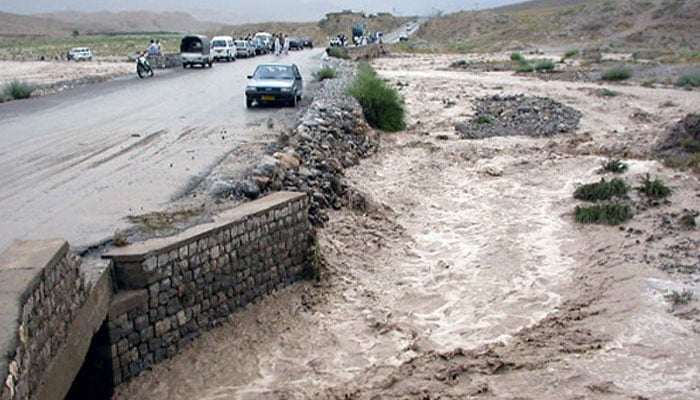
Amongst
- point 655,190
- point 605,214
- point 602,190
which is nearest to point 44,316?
point 605,214

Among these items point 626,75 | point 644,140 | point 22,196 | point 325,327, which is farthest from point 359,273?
point 626,75

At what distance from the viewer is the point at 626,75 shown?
45344 millimetres

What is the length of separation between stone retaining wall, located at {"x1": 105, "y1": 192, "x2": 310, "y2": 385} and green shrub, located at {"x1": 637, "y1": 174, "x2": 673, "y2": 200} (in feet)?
30.2

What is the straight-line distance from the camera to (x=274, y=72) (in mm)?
26984

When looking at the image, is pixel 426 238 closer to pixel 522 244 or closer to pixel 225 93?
pixel 522 244

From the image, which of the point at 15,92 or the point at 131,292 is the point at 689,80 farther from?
the point at 131,292

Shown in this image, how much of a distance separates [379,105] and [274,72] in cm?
394

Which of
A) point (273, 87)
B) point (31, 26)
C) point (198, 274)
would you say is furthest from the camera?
point (31, 26)

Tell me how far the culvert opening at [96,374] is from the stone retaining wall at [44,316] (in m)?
0.47

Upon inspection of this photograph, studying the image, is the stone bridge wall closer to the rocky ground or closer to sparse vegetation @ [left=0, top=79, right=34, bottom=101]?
the rocky ground

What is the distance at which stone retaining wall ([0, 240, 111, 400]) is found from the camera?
5.91m

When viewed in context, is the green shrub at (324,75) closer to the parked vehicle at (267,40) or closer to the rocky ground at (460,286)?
the rocky ground at (460,286)

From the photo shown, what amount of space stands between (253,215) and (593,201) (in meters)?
9.92

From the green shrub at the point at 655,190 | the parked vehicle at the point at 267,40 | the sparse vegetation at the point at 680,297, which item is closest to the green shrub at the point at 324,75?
the green shrub at the point at 655,190
